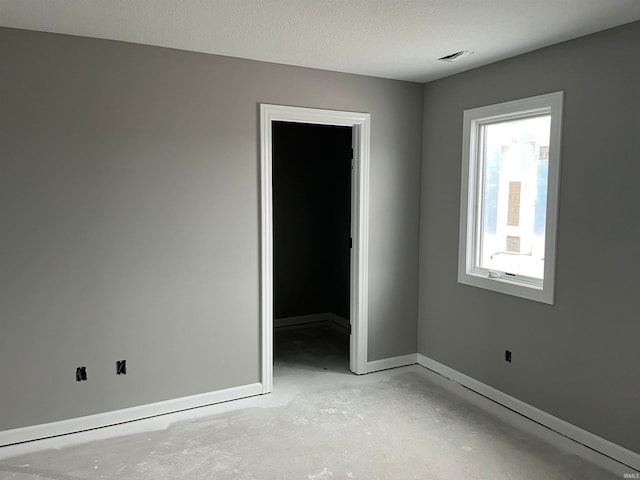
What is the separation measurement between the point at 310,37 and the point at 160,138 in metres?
1.25

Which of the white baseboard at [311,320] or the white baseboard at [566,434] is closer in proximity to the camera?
the white baseboard at [566,434]

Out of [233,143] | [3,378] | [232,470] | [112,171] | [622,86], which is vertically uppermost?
[622,86]

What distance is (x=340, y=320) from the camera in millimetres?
5844

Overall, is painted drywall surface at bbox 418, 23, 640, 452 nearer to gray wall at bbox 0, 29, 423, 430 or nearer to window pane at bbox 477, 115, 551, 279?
window pane at bbox 477, 115, 551, 279

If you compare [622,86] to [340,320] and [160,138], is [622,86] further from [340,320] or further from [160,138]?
[340,320]

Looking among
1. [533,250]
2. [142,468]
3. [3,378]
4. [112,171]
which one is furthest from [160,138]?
[533,250]

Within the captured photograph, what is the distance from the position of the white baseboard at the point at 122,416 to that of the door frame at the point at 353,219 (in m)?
0.26

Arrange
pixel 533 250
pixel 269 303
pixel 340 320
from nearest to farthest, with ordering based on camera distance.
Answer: pixel 533 250 → pixel 269 303 → pixel 340 320

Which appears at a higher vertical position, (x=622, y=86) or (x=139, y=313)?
(x=622, y=86)

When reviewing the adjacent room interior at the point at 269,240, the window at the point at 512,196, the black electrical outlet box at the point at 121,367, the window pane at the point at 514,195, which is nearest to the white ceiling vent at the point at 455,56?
the adjacent room interior at the point at 269,240

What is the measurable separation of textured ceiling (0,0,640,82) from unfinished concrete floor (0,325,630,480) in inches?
101

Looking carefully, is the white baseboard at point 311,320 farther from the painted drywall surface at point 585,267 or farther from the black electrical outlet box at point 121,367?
the black electrical outlet box at point 121,367

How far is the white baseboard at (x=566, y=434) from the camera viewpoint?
9.41 ft

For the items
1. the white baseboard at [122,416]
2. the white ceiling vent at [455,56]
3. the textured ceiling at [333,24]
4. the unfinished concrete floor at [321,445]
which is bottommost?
the unfinished concrete floor at [321,445]
